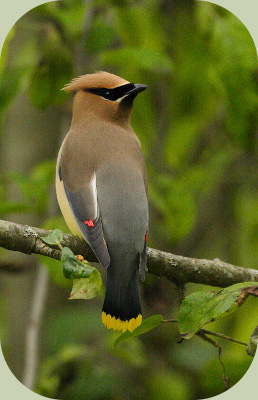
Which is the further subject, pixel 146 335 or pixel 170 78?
pixel 170 78

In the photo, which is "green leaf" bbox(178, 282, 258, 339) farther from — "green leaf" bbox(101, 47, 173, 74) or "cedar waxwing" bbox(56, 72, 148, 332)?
"green leaf" bbox(101, 47, 173, 74)

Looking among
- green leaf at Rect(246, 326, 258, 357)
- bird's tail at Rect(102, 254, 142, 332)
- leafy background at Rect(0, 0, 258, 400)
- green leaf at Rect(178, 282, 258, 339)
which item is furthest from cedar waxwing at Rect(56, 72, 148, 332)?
green leaf at Rect(246, 326, 258, 357)

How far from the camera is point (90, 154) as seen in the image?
3539mm

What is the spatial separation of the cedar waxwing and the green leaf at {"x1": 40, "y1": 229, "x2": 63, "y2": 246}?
0.14 metres

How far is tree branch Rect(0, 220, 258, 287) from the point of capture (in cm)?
331

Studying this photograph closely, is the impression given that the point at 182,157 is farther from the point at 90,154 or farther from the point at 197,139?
the point at 90,154

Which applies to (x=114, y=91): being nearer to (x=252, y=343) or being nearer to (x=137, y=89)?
(x=137, y=89)

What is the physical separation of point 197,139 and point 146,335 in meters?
1.23

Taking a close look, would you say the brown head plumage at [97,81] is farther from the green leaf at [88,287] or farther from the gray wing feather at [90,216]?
the green leaf at [88,287]

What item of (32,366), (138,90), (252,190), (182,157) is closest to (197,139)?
(182,157)

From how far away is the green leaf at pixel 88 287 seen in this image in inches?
119

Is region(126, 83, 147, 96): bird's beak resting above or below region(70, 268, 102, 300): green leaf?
above

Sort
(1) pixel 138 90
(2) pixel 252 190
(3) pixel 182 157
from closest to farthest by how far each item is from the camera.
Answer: (1) pixel 138 90 < (2) pixel 252 190 < (3) pixel 182 157

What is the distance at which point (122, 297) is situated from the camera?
3.28 m
